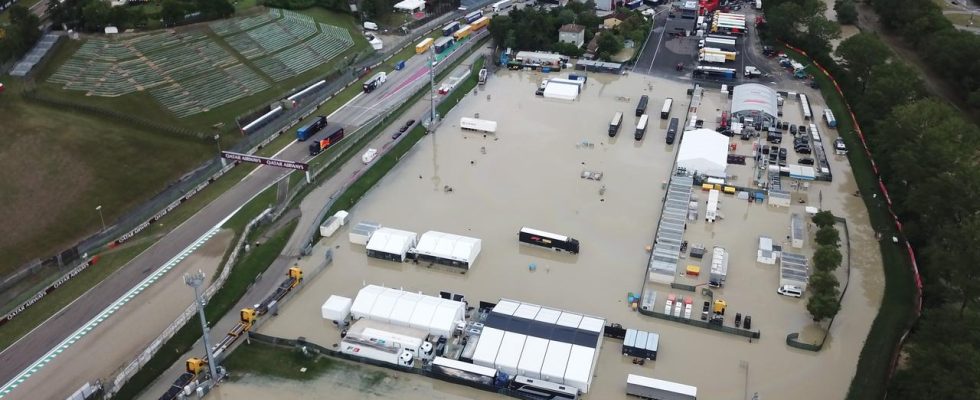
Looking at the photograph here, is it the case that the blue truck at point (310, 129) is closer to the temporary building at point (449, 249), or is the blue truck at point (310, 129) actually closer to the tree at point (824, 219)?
the temporary building at point (449, 249)

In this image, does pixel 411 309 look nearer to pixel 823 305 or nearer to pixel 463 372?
pixel 463 372

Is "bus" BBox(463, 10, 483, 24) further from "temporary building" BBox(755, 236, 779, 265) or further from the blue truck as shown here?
"temporary building" BBox(755, 236, 779, 265)

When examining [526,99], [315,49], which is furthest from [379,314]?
[315,49]

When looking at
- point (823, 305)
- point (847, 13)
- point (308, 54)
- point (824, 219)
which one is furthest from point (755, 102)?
point (308, 54)

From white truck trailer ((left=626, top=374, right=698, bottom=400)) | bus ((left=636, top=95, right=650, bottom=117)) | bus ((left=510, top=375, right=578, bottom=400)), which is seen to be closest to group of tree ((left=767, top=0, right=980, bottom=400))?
white truck trailer ((left=626, top=374, right=698, bottom=400))

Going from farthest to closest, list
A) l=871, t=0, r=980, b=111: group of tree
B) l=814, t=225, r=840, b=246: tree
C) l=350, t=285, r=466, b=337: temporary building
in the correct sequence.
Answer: l=871, t=0, r=980, b=111: group of tree < l=814, t=225, r=840, b=246: tree < l=350, t=285, r=466, b=337: temporary building

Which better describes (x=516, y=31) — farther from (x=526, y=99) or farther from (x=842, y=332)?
(x=842, y=332)
